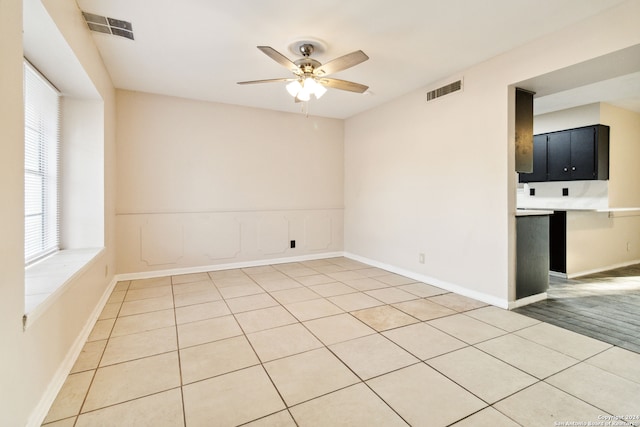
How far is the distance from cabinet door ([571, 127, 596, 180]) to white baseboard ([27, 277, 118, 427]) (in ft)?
21.2

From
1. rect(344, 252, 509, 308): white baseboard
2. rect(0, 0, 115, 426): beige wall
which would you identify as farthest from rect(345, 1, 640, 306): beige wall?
rect(0, 0, 115, 426): beige wall

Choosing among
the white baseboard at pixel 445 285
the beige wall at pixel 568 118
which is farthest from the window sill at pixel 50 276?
the beige wall at pixel 568 118

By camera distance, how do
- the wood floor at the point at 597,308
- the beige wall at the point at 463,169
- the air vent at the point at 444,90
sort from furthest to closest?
1. the air vent at the point at 444,90
2. the beige wall at the point at 463,169
3. the wood floor at the point at 597,308

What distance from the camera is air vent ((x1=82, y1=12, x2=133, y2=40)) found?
248cm

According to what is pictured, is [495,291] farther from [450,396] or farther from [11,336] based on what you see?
[11,336]

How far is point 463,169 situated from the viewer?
11.6ft

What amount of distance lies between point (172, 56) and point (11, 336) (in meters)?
2.83

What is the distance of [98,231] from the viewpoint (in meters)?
3.21

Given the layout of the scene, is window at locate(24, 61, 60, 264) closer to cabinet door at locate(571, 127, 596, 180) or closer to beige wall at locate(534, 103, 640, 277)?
beige wall at locate(534, 103, 640, 277)

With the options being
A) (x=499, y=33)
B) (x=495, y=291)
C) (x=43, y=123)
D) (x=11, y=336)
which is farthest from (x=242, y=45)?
(x=495, y=291)

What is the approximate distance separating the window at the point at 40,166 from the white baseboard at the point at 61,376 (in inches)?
27.2

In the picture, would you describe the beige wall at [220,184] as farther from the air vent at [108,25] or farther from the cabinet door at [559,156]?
the cabinet door at [559,156]

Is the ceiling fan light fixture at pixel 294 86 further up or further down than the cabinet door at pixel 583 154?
further up

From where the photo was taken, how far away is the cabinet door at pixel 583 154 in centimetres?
463
